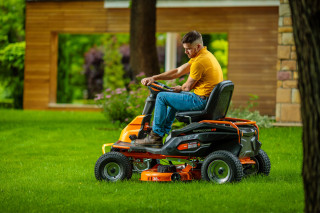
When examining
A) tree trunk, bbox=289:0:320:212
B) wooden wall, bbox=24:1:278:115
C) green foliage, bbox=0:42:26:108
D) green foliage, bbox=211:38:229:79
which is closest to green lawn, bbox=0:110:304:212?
tree trunk, bbox=289:0:320:212

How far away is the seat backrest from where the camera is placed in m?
6.64

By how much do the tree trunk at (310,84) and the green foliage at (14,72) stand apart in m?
18.9

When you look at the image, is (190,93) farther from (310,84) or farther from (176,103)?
(310,84)

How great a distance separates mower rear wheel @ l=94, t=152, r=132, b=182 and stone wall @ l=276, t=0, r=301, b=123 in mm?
7650

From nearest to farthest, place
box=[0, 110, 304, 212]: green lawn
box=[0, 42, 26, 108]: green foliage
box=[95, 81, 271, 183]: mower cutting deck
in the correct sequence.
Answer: box=[0, 110, 304, 212]: green lawn, box=[95, 81, 271, 183]: mower cutting deck, box=[0, 42, 26, 108]: green foliage

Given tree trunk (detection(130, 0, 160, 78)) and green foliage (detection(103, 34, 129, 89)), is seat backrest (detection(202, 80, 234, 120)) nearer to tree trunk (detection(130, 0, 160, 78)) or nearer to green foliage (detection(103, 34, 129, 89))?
tree trunk (detection(130, 0, 160, 78))

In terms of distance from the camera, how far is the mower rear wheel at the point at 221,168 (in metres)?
6.46

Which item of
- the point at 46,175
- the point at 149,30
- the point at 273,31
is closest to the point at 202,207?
the point at 46,175

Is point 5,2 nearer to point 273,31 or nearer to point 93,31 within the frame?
point 93,31

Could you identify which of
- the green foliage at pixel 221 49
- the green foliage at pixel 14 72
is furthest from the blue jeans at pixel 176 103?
the green foliage at pixel 221 49

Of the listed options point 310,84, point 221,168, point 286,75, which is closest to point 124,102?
point 286,75

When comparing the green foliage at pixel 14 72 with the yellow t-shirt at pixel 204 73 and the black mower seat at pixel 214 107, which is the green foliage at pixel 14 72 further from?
the black mower seat at pixel 214 107

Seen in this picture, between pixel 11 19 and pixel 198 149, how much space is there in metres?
20.1

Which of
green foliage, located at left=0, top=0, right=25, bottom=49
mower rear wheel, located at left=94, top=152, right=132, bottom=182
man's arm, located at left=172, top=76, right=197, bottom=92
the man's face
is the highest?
green foliage, located at left=0, top=0, right=25, bottom=49
